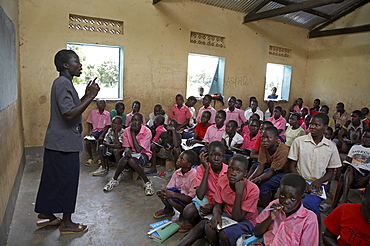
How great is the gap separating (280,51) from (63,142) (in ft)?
25.1

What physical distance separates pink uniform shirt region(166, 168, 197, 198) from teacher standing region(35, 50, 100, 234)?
1.06m

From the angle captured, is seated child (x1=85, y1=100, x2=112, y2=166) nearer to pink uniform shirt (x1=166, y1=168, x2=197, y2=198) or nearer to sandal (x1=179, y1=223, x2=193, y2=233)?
pink uniform shirt (x1=166, y1=168, x2=197, y2=198)

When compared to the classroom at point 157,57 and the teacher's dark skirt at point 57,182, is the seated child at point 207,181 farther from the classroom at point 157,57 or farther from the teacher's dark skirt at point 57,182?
the classroom at point 157,57

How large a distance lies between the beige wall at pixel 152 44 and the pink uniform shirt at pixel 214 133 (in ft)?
7.03

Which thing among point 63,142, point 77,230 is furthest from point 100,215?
point 63,142

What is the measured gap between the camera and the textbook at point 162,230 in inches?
102

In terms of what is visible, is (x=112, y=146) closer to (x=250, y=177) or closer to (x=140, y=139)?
(x=140, y=139)

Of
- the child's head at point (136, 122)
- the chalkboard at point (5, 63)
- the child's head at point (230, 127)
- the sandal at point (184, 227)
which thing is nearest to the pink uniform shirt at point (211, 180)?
the sandal at point (184, 227)

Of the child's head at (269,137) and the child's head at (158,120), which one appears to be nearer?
the child's head at (269,137)

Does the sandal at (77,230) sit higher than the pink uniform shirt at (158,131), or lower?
lower

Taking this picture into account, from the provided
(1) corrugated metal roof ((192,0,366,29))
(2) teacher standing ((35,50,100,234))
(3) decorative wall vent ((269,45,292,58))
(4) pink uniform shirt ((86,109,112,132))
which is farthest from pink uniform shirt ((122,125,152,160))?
(3) decorative wall vent ((269,45,292,58))

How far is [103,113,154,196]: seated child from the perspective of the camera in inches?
151

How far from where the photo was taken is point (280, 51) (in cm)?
842

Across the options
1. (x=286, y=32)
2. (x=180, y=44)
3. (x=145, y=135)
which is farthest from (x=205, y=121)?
(x=286, y=32)
